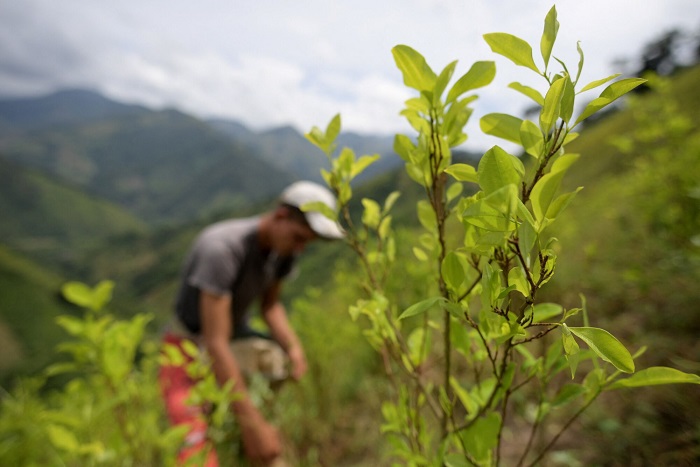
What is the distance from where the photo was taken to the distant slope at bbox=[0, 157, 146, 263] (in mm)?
90250

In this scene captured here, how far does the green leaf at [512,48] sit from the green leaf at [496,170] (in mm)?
112

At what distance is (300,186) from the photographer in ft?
6.46

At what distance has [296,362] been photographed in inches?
86.8

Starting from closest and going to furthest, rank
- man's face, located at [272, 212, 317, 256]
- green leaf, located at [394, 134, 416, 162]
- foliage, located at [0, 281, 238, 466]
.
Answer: green leaf, located at [394, 134, 416, 162]
foliage, located at [0, 281, 238, 466]
man's face, located at [272, 212, 317, 256]

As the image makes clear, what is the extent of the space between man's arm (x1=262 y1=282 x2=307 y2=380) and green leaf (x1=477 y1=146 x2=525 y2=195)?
2029mm

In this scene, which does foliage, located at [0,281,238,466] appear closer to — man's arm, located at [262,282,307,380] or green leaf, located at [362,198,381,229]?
green leaf, located at [362,198,381,229]

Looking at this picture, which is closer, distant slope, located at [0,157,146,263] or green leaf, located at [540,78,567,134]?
green leaf, located at [540,78,567,134]

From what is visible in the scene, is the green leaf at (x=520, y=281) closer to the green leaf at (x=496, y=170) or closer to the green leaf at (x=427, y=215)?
the green leaf at (x=496, y=170)

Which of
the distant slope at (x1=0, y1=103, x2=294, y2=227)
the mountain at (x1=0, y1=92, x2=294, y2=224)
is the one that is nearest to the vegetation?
the mountain at (x1=0, y1=92, x2=294, y2=224)

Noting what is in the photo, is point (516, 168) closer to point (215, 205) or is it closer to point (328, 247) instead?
point (328, 247)

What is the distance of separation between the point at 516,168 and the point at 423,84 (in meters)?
0.17

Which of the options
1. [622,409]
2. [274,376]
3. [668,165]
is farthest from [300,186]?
[668,165]

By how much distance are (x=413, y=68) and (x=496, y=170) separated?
7.3 inches

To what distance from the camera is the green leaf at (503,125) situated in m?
0.43
